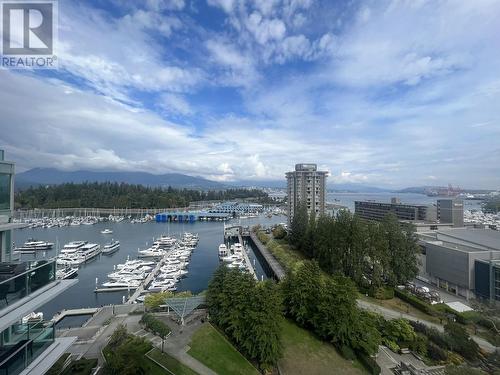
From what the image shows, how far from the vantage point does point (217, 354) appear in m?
10.2

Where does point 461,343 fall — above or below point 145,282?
above

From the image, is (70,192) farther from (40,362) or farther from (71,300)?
(40,362)

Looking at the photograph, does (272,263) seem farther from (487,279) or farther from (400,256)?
(487,279)

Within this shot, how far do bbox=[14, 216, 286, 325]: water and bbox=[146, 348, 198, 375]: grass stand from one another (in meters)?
7.68

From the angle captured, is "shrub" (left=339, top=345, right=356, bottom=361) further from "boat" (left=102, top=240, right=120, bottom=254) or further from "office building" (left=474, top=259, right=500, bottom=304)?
"boat" (left=102, top=240, right=120, bottom=254)

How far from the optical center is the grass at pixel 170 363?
30.2 feet

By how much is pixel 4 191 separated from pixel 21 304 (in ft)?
6.68

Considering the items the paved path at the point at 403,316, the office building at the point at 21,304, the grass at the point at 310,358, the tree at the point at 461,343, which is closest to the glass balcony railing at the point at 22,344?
the office building at the point at 21,304

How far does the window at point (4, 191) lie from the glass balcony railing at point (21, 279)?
120 cm

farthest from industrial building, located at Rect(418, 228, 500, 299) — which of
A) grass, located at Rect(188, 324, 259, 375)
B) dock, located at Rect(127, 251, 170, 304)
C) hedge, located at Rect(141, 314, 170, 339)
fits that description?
dock, located at Rect(127, 251, 170, 304)

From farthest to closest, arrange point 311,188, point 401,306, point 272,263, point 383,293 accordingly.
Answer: point 311,188, point 272,263, point 383,293, point 401,306

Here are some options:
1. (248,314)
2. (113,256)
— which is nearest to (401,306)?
(248,314)

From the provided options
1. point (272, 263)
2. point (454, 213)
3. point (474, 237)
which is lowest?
point (272, 263)

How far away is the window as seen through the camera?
4.64m
